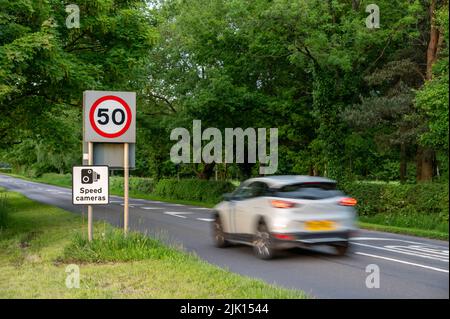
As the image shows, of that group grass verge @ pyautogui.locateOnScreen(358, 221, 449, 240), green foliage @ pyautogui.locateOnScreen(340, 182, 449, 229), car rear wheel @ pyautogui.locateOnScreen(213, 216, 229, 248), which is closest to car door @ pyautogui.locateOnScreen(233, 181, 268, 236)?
car rear wheel @ pyautogui.locateOnScreen(213, 216, 229, 248)

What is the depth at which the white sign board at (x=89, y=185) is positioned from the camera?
10953mm

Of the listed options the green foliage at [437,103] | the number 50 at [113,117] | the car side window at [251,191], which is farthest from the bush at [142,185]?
the number 50 at [113,117]

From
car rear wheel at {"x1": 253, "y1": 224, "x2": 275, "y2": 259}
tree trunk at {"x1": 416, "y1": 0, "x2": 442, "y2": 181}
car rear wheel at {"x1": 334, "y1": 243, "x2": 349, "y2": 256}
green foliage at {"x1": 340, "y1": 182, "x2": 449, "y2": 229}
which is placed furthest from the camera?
tree trunk at {"x1": 416, "y1": 0, "x2": 442, "y2": 181}

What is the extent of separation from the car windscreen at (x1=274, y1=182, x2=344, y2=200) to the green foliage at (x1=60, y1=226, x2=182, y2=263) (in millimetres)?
2440

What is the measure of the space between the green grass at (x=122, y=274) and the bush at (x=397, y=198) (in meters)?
10.5

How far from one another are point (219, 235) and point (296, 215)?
310cm

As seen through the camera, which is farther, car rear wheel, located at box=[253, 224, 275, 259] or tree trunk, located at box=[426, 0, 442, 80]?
tree trunk, located at box=[426, 0, 442, 80]

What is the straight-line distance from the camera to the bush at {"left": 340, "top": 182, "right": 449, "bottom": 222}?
1864 cm

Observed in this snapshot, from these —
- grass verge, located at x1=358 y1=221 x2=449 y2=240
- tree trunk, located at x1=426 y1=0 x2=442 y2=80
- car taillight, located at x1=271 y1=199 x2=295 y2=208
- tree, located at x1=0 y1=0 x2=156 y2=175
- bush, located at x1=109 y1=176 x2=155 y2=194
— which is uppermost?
tree trunk, located at x1=426 y1=0 x2=442 y2=80

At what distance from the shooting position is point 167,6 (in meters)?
37.2

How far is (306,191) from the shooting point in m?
11.1

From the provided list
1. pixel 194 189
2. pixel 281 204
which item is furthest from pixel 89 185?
pixel 194 189

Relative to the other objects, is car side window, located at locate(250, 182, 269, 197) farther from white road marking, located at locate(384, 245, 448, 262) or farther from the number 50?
white road marking, located at locate(384, 245, 448, 262)

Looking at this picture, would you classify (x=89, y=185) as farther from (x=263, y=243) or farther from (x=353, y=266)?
(x=353, y=266)
